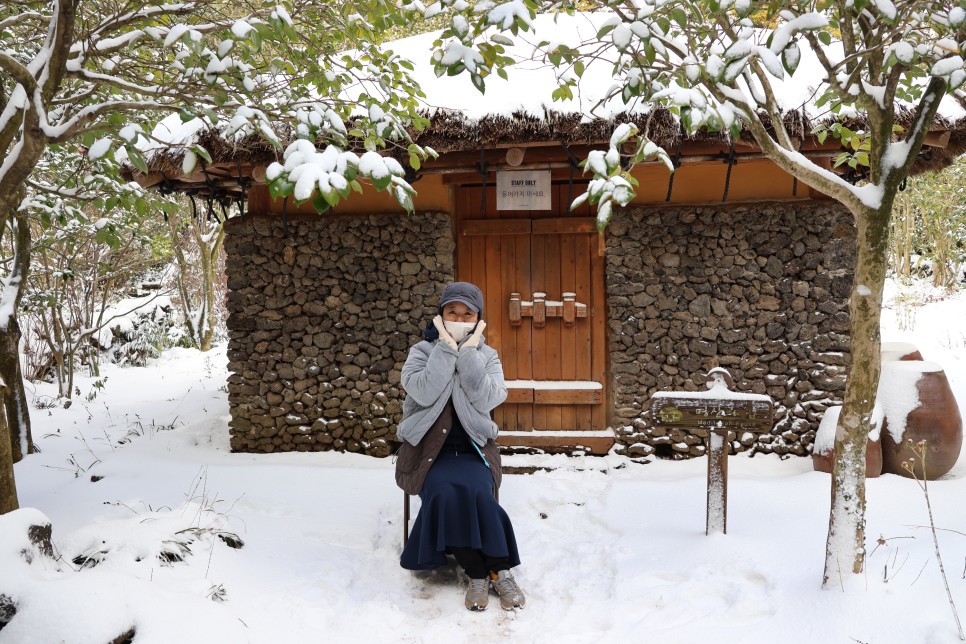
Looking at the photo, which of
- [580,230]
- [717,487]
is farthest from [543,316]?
[717,487]

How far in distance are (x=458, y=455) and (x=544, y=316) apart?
7.02 feet

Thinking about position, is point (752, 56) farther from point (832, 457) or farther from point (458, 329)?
point (832, 457)

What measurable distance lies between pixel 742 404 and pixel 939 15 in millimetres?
1680

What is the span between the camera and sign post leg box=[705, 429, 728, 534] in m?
3.01

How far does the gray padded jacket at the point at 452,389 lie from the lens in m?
2.88

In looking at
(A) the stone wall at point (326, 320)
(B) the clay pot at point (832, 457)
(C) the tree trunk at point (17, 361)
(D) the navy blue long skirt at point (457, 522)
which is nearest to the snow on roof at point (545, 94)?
(A) the stone wall at point (326, 320)

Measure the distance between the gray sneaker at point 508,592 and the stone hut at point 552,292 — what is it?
209 centimetres

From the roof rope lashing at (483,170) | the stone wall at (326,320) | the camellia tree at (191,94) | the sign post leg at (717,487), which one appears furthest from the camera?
the stone wall at (326,320)

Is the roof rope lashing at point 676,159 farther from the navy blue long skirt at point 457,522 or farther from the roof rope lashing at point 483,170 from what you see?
the navy blue long skirt at point 457,522

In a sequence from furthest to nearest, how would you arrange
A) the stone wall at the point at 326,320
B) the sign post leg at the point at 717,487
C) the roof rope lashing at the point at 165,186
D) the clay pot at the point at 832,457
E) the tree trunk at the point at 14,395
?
the stone wall at the point at 326,320 → the roof rope lashing at the point at 165,186 → the tree trunk at the point at 14,395 → the clay pot at the point at 832,457 → the sign post leg at the point at 717,487

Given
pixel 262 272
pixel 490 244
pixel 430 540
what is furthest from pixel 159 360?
pixel 430 540

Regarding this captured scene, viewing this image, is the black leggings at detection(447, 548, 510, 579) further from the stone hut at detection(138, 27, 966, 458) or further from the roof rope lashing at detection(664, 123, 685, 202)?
the roof rope lashing at detection(664, 123, 685, 202)

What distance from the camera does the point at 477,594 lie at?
2.69m

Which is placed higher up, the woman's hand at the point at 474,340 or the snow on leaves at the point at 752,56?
the snow on leaves at the point at 752,56
